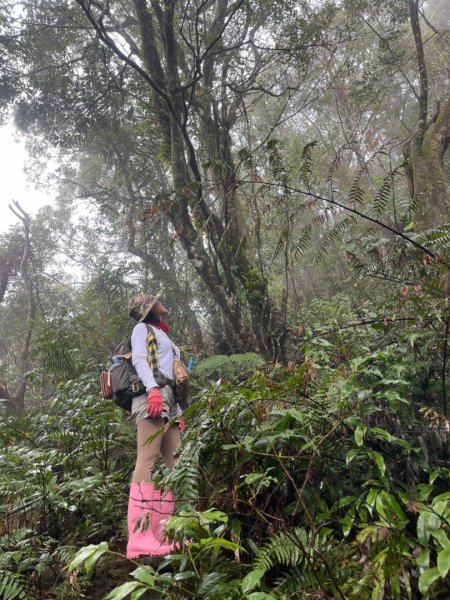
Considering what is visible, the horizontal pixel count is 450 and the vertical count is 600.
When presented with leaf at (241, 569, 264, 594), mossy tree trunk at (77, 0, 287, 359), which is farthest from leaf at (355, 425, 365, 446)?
mossy tree trunk at (77, 0, 287, 359)

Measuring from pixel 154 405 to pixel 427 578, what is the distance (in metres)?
2.23

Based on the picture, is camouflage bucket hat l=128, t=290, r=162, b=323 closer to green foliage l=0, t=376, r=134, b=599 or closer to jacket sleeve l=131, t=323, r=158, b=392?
jacket sleeve l=131, t=323, r=158, b=392

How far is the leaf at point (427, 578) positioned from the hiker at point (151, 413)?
175 centimetres

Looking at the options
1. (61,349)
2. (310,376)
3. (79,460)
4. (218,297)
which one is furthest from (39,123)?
(310,376)

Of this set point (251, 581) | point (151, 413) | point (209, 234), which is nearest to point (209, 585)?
point (251, 581)

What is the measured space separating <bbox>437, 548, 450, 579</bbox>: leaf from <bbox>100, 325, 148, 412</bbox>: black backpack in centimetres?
247

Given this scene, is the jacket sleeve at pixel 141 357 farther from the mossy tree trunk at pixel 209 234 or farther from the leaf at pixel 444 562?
the mossy tree trunk at pixel 209 234

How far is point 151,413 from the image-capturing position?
11.3 ft

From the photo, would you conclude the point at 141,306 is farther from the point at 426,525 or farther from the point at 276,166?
the point at 426,525

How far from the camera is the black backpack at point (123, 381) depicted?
3.65 meters

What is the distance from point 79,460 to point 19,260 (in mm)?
12783

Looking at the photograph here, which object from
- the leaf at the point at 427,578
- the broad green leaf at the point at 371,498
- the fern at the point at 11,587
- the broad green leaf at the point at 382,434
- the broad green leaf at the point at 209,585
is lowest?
the leaf at the point at 427,578

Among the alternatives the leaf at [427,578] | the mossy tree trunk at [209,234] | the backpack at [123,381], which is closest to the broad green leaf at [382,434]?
the leaf at [427,578]

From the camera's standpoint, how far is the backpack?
12.0 feet
